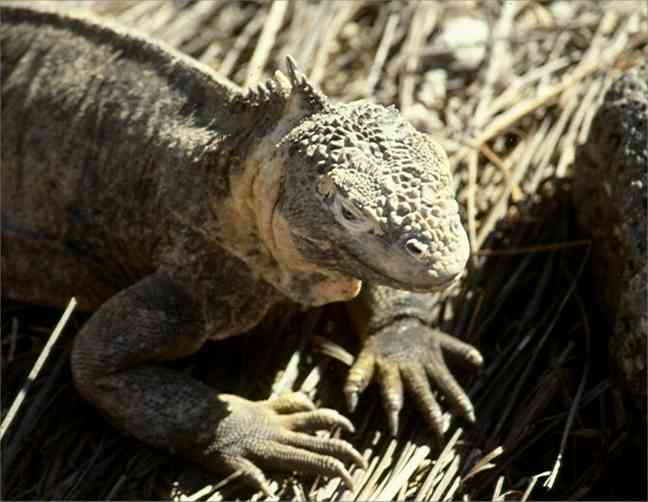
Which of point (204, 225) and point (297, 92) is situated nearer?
point (297, 92)

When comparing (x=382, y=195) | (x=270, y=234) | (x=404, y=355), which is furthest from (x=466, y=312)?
(x=382, y=195)

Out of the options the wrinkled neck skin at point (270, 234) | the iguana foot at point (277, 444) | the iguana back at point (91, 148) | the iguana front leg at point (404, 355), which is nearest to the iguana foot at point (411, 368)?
the iguana front leg at point (404, 355)

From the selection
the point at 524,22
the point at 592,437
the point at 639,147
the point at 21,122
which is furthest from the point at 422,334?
the point at 524,22

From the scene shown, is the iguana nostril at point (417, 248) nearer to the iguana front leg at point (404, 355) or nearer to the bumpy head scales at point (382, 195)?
the bumpy head scales at point (382, 195)

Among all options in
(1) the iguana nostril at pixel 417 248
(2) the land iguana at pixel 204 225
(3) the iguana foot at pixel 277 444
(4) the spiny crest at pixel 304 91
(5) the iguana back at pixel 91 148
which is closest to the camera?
(1) the iguana nostril at pixel 417 248

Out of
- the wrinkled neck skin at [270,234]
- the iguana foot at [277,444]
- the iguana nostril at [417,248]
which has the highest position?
the iguana nostril at [417,248]

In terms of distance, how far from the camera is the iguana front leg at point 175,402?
3.91m

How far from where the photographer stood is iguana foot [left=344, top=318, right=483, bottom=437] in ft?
13.4

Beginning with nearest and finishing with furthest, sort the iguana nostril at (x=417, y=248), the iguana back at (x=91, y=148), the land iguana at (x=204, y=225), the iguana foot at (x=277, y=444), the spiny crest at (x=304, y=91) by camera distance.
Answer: the iguana nostril at (x=417, y=248) → the land iguana at (x=204, y=225) → the spiny crest at (x=304, y=91) → the iguana foot at (x=277, y=444) → the iguana back at (x=91, y=148)

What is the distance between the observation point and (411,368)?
416cm

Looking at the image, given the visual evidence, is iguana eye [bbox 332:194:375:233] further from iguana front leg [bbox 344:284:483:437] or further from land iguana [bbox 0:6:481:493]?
iguana front leg [bbox 344:284:483:437]

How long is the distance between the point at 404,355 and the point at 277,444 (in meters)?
0.58

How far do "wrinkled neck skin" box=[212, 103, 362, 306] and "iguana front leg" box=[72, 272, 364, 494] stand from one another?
0.29m

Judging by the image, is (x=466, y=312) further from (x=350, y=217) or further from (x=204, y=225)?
(x=350, y=217)
